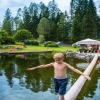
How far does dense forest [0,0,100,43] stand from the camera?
86.4m

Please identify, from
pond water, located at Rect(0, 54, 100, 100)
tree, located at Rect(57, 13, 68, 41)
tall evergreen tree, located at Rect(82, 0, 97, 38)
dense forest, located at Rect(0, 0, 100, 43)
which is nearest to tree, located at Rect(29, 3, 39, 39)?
dense forest, located at Rect(0, 0, 100, 43)

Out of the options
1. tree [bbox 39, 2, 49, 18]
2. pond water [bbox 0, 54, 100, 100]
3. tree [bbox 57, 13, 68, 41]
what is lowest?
pond water [bbox 0, 54, 100, 100]

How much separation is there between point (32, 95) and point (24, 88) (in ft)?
6.28

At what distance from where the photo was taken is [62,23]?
88688 mm

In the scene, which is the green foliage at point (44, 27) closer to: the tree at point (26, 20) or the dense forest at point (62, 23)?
the dense forest at point (62, 23)

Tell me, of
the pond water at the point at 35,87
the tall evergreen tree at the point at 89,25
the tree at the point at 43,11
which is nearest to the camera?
the pond water at the point at 35,87

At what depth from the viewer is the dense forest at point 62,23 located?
86.4 m

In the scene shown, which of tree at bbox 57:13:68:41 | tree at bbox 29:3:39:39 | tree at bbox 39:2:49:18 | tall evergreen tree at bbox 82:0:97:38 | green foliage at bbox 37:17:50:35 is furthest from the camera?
tree at bbox 39:2:49:18

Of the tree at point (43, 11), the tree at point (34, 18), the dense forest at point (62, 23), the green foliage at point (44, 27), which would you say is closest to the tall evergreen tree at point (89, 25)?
the dense forest at point (62, 23)

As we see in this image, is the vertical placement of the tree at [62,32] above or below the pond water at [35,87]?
above

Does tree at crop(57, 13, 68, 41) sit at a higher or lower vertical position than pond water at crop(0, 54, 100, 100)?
higher

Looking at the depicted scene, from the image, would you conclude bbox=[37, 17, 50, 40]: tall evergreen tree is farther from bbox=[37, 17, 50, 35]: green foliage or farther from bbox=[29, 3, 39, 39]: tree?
bbox=[29, 3, 39, 39]: tree

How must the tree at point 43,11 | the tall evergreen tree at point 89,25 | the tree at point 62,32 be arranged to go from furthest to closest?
the tree at point 43,11 → the tree at point 62,32 → the tall evergreen tree at point 89,25

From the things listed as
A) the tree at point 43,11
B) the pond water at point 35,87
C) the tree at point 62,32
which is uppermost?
the tree at point 43,11
